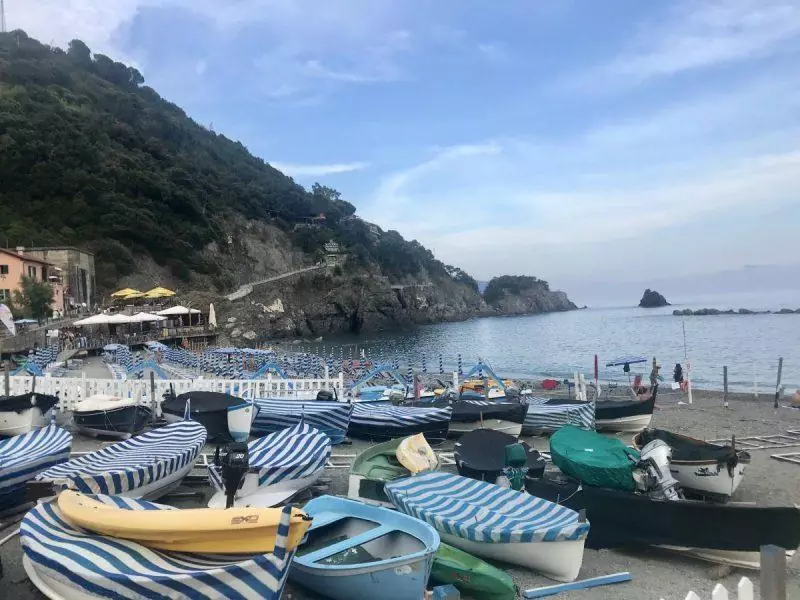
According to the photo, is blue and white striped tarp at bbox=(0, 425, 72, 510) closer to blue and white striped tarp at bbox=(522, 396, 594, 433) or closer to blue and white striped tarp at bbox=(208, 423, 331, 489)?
blue and white striped tarp at bbox=(208, 423, 331, 489)

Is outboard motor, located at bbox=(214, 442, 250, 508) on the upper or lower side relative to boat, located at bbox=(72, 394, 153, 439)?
upper

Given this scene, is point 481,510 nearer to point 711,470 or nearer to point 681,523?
point 681,523

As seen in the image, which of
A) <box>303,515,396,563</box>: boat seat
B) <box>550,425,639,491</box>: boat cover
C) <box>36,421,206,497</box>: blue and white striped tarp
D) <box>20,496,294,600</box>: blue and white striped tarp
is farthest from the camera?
<box>550,425,639,491</box>: boat cover

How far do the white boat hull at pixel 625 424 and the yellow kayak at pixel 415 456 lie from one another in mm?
8445

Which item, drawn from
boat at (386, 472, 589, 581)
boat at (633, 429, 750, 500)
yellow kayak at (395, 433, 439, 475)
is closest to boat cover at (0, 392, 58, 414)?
yellow kayak at (395, 433, 439, 475)

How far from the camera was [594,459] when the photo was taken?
9297 millimetres

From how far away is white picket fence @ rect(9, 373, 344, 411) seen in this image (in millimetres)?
16000

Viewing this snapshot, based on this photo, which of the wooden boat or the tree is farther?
the tree

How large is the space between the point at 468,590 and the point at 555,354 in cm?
5661

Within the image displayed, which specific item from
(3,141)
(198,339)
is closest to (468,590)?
(198,339)

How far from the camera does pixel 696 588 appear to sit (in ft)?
23.9

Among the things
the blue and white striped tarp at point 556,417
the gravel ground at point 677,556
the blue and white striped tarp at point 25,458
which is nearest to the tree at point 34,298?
the gravel ground at point 677,556

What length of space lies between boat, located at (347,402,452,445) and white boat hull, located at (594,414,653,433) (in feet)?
17.3

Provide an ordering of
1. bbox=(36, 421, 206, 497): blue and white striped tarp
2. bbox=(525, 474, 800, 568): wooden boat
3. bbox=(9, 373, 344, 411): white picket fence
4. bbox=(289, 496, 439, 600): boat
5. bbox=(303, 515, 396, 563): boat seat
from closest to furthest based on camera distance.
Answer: bbox=(289, 496, 439, 600): boat
bbox=(303, 515, 396, 563): boat seat
bbox=(525, 474, 800, 568): wooden boat
bbox=(36, 421, 206, 497): blue and white striped tarp
bbox=(9, 373, 344, 411): white picket fence
